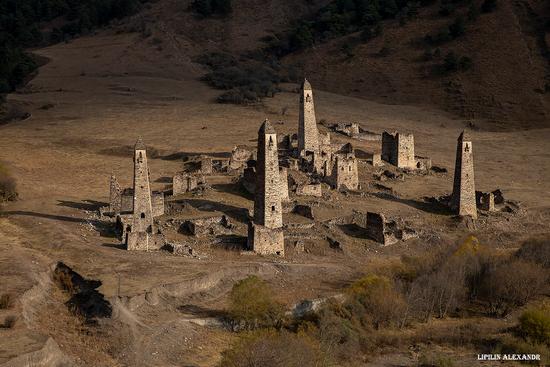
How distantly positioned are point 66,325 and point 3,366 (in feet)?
16.5

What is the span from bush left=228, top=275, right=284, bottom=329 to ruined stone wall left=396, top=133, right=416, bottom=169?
26677mm

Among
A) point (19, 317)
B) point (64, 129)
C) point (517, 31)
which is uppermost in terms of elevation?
point (517, 31)

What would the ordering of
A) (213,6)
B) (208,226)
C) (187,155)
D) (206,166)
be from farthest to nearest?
(213,6)
(187,155)
(206,166)
(208,226)

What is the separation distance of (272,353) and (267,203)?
47.4ft

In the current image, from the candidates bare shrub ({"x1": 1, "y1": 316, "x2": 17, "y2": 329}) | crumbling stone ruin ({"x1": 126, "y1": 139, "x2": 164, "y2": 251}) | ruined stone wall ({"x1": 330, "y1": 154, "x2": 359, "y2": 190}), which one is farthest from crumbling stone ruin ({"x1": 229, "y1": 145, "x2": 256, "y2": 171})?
bare shrub ({"x1": 1, "y1": 316, "x2": 17, "y2": 329})

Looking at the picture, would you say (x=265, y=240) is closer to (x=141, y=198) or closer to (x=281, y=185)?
(x=141, y=198)

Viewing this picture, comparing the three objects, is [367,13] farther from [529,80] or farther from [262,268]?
[262,268]

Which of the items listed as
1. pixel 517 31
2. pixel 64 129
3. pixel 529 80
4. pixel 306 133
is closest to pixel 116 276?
pixel 306 133

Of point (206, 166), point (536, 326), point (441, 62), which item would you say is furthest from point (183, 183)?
point (441, 62)

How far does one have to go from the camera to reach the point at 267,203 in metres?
Result: 38.0

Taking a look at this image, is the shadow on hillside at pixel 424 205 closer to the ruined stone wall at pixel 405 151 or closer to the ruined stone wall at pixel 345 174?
the ruined stone wall at pixel 345 174

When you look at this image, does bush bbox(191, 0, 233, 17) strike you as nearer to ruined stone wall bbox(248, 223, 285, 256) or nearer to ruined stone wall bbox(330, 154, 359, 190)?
ruined stone wall bbox(330, 154, 359, 190)

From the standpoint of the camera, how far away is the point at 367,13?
109812 mm

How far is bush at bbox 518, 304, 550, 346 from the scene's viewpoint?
29.7m
